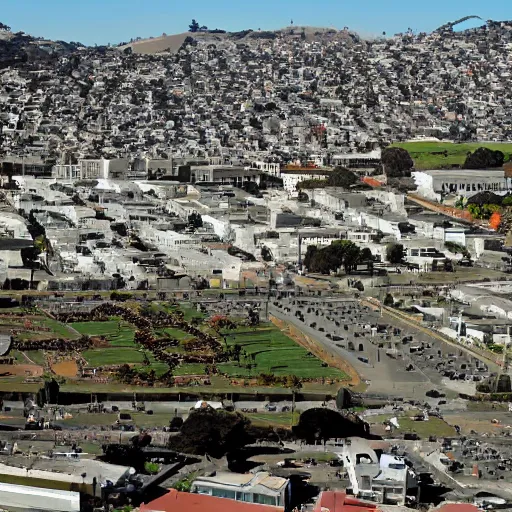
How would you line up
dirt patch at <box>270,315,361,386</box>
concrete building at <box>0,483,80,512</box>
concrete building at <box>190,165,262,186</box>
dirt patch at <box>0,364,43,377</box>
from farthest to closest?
concrete building at <box>190,165,262,186</box> < dirt patch at <box>270,315,361,386</box> < dirt patch at <box>0,364,43,377</box> < concrete building at <box>0,483,80,512</box>

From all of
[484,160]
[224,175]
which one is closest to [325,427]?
[224,175]

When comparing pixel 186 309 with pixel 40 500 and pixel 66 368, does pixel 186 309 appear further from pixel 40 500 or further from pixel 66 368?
pixel 40 500

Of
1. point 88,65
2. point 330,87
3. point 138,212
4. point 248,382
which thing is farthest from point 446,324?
point 88,65

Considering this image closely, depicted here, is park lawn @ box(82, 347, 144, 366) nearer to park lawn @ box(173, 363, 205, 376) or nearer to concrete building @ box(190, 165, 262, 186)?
park lawn @ box(173, 363, 205, 376)

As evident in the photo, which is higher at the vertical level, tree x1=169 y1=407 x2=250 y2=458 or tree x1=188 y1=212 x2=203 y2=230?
tree x1=188 y1=212 x2=203 y2=230

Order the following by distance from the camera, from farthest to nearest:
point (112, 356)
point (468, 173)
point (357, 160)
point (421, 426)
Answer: point (357, 160), point (468, 173), point (112, 356), point (421, 426)

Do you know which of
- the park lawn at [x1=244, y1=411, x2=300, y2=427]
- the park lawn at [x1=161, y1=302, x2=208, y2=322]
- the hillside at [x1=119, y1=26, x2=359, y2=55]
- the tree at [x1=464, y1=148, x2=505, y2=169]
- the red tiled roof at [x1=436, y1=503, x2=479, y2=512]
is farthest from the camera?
the hillside at [x1=119, y1=26, x2=359, y2=55]

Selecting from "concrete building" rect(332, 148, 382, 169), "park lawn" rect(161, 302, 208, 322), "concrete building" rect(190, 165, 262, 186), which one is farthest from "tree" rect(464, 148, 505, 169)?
"park lawn" rect(161, 302, 208, 322)

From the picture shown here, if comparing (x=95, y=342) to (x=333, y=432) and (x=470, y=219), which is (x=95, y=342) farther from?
(x=470, y=219)
